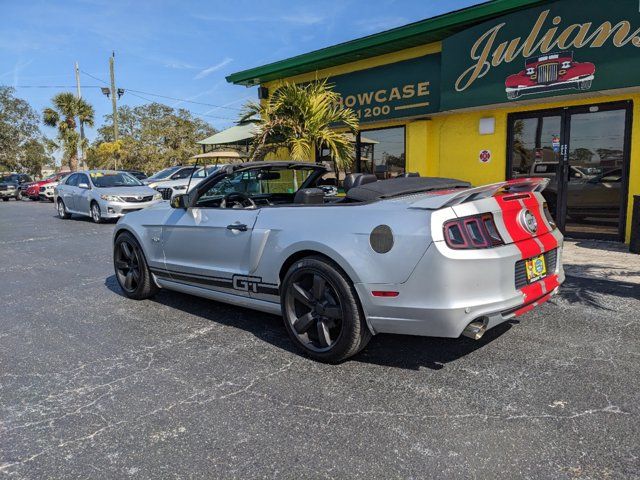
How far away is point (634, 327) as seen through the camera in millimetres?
3986

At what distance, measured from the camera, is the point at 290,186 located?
5266 millimetres

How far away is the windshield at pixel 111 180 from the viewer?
1386 cm

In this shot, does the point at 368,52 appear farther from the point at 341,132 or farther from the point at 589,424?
the point at 589,424

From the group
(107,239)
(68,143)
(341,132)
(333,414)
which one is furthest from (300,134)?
(68,143)

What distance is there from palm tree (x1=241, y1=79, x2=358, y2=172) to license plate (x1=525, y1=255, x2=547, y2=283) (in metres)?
7.22

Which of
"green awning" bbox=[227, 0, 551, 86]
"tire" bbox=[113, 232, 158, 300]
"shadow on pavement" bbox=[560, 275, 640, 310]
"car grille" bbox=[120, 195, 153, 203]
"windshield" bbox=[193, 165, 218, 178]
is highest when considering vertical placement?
"green awning" bbox=[227, 0, 551, 86]

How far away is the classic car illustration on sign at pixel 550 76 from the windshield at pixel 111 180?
10660 millimetres

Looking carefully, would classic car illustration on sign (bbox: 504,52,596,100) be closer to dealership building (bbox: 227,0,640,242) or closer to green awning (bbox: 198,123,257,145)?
dealership building (bbox: 227,0,640,242)

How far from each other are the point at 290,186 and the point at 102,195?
382 inches

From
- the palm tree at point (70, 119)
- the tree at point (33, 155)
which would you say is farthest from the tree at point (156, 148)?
the tree at point (33, 155)

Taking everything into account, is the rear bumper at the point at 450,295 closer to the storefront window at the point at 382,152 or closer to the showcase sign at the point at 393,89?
the showcase sign at the point at 393,89

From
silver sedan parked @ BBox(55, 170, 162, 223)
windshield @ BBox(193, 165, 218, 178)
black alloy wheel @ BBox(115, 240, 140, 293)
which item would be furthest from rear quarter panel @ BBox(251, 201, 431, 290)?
windshield @ BBox(193, 165, 218, 178)

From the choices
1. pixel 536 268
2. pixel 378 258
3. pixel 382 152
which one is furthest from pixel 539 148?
pixel 378 258

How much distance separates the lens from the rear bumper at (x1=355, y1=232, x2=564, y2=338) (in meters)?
2.81
